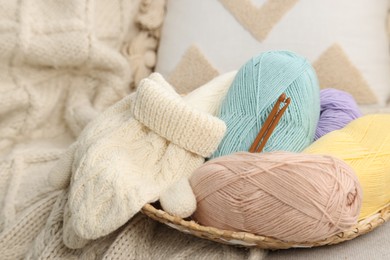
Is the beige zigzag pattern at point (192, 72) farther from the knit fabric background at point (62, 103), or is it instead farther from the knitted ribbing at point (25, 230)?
the knitted ribbing at point (25, 230)

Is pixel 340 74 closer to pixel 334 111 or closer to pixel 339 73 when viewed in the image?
pixel 339 73

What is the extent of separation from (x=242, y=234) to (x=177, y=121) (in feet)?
0.63

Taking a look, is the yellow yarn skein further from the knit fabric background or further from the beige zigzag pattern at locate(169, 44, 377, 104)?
the beige zigzag pattern at locate(169, 44, 377, 104)

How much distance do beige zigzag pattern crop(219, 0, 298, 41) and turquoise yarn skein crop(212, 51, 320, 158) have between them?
0.22 metres

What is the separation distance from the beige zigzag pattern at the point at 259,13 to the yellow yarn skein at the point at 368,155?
38 centimetres

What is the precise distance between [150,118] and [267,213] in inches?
9.0

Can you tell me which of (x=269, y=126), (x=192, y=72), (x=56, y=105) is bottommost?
(x=56, y=105)

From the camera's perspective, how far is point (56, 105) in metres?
1.15

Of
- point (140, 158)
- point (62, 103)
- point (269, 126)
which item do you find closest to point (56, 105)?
point (62, 103)

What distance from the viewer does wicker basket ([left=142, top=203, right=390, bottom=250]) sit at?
0.68 meters

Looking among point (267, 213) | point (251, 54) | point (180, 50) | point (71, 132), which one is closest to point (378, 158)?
point (267, 213)

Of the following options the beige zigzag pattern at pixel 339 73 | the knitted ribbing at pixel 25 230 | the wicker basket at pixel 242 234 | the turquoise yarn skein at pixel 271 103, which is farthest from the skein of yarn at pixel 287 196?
the beige zigzag pattern at pixel 339 73

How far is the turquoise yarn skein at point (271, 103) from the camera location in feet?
2.70

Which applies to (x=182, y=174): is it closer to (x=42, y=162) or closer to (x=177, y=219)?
(x=177, y=219)
